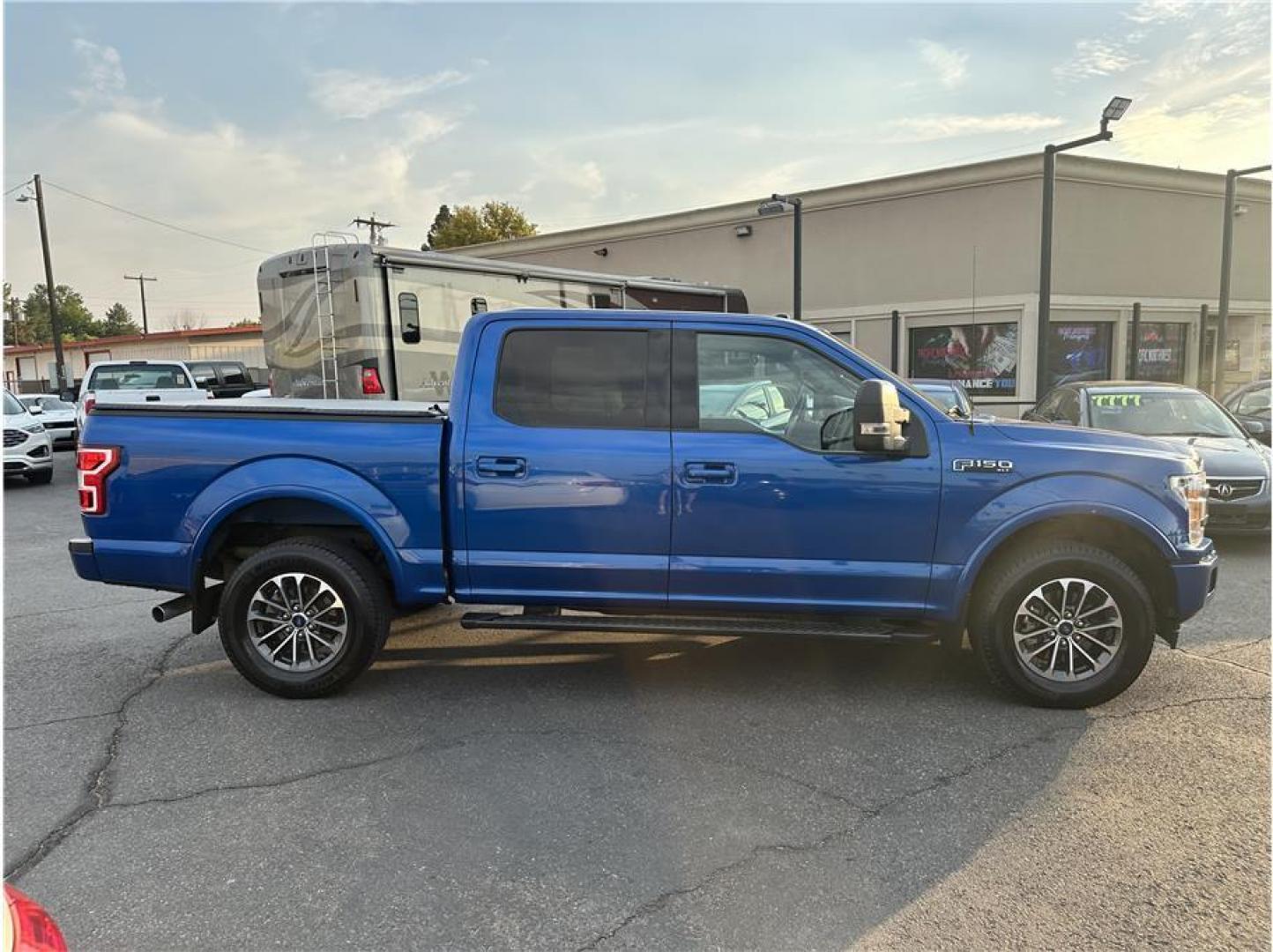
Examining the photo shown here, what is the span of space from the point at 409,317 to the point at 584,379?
6.93 meters

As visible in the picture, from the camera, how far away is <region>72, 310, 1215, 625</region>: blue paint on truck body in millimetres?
4336

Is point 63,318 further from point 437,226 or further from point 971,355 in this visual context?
point 971,355

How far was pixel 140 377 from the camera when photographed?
52.9 ft

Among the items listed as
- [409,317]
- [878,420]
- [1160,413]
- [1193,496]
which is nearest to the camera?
[878,420]

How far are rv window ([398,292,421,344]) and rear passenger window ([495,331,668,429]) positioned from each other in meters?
6.59

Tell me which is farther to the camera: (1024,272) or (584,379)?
(1024,272)

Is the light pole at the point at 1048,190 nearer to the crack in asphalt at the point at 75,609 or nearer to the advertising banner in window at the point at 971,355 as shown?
the advertising banner in window at the point at 971,355

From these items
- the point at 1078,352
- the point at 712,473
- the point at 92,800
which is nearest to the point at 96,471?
the point at 92,800

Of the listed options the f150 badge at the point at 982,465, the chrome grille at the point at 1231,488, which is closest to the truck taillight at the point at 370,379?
the f150 badge at the point at 982,465

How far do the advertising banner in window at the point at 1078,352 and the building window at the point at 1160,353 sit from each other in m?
0.66

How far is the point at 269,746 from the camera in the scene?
161 inches

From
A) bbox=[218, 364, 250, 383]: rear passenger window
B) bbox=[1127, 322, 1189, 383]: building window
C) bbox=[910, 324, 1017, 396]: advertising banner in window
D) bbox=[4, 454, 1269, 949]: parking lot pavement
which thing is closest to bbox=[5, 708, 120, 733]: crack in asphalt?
bbox=[4, 454, 1269, 949]: parking lot pavement

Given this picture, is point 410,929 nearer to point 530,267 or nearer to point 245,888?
point 245,888

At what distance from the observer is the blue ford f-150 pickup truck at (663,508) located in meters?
4.34
